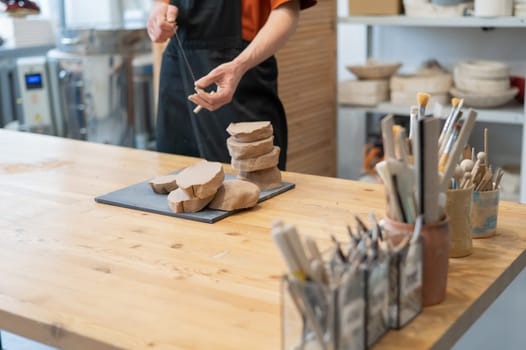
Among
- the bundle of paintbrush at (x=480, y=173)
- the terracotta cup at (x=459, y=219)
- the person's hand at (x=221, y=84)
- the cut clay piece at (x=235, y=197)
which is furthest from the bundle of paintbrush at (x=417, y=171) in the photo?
the person's hand at (x=221, y=84)

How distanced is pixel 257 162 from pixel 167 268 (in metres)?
0.45

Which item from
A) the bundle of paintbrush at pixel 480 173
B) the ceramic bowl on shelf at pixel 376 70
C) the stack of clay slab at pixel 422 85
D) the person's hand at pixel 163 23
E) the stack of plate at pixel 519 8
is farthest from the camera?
the ceramic bowl on shelf at pixel 376 70

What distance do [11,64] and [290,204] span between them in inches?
121

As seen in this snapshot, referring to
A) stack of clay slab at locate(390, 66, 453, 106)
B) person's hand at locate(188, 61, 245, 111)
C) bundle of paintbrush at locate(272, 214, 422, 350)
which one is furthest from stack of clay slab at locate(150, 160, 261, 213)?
stack of clay slab at locate(390, 66, 453, 106)

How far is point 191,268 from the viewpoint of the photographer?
4.18 ft

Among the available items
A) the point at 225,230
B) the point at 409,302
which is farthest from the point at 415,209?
the point at 225,230

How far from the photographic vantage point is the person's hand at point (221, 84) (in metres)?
1.88

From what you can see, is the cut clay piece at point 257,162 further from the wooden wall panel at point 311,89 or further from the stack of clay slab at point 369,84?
the stack of clay slab at point 369,84

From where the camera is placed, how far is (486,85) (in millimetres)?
3207

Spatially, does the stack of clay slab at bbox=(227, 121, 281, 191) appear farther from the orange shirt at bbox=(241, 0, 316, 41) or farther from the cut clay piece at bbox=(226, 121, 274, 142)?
the orange shirt at bbox=(241, 0, 316, 41)

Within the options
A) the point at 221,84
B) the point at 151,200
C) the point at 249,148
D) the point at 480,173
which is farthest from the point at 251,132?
the point at 480,173

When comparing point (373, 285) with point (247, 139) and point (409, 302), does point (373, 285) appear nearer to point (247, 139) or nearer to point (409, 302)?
point (409, 302)

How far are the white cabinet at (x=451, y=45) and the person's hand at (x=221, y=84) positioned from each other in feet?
5.01

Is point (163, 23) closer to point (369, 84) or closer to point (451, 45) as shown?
point (369, 84)
